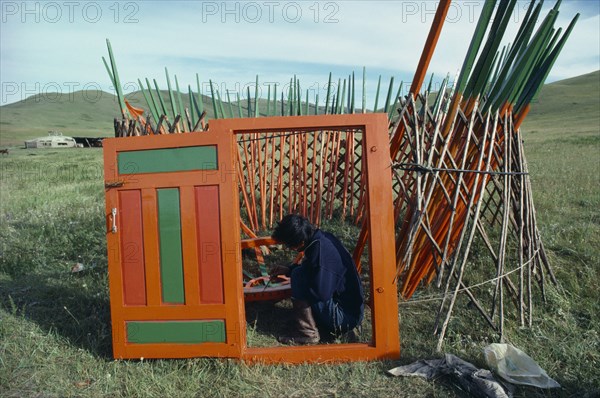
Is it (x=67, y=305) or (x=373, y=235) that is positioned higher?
(x=373, y=235)

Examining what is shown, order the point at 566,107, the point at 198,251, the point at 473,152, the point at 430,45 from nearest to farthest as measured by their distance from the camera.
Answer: the point at 198,251
the point at 430,45
the point at 473,152
the point at 566,107

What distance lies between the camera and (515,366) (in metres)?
3.24

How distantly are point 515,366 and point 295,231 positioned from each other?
5.40ft

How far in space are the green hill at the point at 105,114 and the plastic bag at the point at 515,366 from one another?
31.9 meters

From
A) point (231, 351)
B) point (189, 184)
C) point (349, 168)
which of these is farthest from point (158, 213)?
point (349, 168)

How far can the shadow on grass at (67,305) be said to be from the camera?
388 centimetres

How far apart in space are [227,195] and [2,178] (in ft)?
42.7

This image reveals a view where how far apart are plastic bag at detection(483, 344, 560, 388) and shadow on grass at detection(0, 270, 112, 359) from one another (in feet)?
8.40

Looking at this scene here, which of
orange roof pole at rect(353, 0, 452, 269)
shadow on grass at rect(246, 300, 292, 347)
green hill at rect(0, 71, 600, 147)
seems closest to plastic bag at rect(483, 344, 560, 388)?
shadow on grass at rect(246, 300, 292, 347)

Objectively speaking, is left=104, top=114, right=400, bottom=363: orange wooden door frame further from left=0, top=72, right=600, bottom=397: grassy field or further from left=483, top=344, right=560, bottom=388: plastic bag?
left=483, top=344, right=560, bottom=388: plastic bag

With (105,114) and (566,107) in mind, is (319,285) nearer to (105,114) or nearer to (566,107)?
(566,107)

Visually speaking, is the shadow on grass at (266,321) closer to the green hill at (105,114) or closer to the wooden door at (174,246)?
the wooden door at (174,246)

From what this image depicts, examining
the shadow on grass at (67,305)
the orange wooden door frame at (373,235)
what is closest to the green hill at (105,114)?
the shadow on grass at (67,305)

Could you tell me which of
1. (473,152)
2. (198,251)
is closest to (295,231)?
(198,251)
